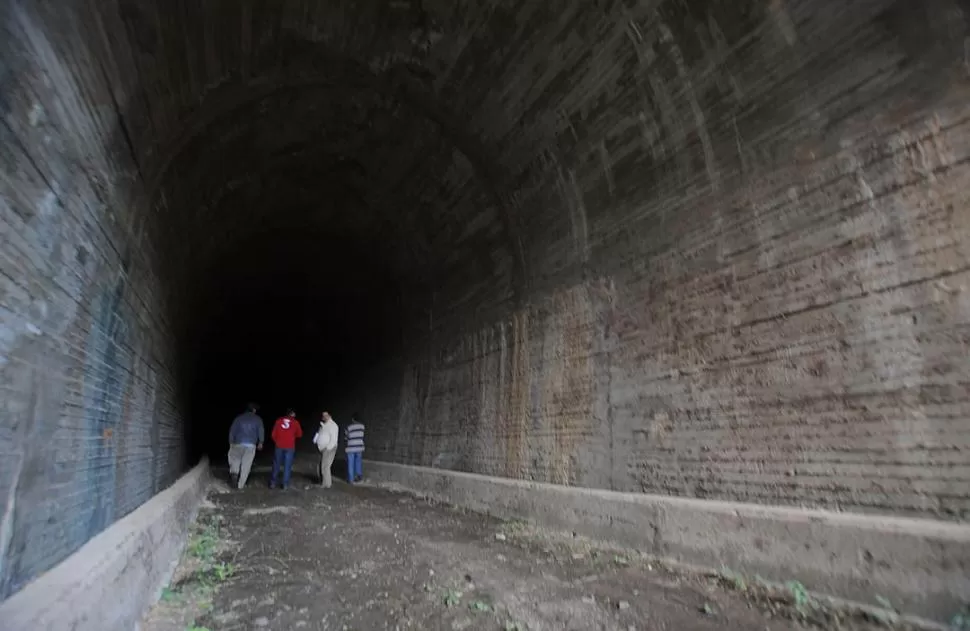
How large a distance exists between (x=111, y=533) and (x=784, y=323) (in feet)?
15.3

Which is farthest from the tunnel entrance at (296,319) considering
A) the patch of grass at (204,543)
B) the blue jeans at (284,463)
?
the patch of grass at (204,543)

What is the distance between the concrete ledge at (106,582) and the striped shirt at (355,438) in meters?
7.28

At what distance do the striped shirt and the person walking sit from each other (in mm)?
1768

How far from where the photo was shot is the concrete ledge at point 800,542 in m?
3.15

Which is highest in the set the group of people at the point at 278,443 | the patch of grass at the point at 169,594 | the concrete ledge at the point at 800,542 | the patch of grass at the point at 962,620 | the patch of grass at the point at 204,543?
the group of people at the point at 278,443

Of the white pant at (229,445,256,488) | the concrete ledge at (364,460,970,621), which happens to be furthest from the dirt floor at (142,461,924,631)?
the white pant at (229,445,256,488)

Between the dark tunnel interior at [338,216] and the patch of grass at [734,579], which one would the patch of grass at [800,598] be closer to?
the patch of grass at [734,579]

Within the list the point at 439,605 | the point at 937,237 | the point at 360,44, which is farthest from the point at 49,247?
the point at 937,237

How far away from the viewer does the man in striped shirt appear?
40.8ft

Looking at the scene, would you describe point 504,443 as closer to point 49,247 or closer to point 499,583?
point 499,583

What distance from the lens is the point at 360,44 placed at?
6.43 m

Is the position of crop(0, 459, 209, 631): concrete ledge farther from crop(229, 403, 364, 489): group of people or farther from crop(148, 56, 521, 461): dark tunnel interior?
crop(229, 403, 364, 489): group of people

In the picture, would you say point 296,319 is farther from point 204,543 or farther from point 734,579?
point 734,579

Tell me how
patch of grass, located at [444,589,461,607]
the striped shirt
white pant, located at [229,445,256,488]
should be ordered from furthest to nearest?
the striped shirt
white pant, located at [229,445,256,488]
patch of grass, located at [444,589,461,607]
